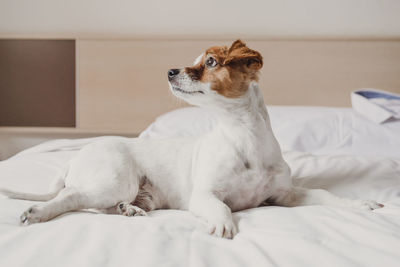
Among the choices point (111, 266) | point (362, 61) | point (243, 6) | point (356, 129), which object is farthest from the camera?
point (243, 6)

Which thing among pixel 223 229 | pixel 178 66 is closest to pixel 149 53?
pixel 178 66

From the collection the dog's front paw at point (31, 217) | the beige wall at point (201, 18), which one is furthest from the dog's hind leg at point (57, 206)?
the beige wall at point (201, 18)

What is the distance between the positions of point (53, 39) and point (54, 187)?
2237 millimetres

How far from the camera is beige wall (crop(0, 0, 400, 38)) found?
3.03 metres

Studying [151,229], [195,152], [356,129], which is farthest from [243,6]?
[151,229]

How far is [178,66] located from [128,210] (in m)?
2.10

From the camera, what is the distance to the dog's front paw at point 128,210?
109cm

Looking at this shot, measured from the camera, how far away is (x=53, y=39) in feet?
10.5

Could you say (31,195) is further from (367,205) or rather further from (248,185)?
(367,205)

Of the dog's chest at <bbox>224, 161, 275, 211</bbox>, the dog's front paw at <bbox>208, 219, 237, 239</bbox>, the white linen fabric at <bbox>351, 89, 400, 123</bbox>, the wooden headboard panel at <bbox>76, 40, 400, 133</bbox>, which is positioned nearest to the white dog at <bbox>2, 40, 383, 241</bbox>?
the dog's chest at <bbox>224, 161, 275, 211</bbox>

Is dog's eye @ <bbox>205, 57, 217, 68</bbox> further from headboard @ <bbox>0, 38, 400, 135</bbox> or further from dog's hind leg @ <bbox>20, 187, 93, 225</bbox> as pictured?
headboard @ <bbox>0, 38, 400, 135</bbox>

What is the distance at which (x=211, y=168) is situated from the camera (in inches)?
46.8

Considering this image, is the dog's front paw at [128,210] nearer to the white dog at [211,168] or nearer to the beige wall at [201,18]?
the white dog at [211,168]

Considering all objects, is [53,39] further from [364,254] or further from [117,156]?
[364,254]
